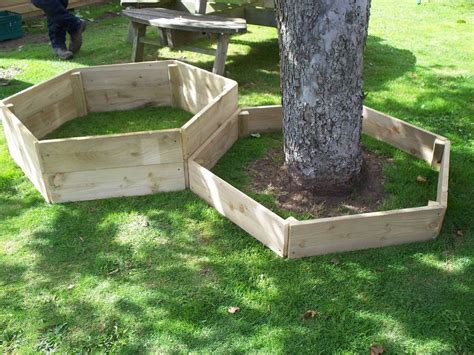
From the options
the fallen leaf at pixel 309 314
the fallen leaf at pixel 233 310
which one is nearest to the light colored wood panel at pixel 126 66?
the fallen leaf at pixel 233 310

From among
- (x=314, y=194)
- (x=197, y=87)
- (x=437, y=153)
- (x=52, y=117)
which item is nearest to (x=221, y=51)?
(x=197, y=87)

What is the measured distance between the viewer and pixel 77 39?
6.96 m

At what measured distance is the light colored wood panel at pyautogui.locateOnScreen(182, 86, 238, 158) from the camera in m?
3.73

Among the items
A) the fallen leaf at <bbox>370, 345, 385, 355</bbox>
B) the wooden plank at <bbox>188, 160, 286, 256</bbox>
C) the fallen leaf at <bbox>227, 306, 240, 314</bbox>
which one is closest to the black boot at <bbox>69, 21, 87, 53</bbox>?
the wooden plank at <bbox>188, 160, 286, 256</bbox>

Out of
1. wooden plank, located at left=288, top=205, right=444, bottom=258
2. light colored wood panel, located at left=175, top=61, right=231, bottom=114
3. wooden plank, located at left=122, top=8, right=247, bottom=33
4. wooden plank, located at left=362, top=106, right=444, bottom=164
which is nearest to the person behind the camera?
wooden plank, located at left=288, top=205, right=444, bottom=258

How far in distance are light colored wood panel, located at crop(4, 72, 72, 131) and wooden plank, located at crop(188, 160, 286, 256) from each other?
1.83m

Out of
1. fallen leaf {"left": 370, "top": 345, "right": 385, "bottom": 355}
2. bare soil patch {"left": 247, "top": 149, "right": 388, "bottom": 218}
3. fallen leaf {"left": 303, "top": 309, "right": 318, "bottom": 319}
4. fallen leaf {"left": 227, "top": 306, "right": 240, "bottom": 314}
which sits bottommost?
fallen leaf {"left": 370, "top": 345, "right": 385, "bottom": 355}

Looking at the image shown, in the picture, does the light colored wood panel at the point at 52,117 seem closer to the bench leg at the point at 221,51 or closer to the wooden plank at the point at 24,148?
the wooden plank at the point at 24,148

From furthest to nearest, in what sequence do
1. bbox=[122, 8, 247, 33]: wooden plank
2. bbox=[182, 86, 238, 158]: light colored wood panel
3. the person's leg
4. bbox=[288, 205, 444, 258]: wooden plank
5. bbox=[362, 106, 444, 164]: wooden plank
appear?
the person's leg, bbox=[122, 8, 247, 33]: wooden plank, bbox=[362, 106, 444, 164]: wooden plank, bbox=[182, 86, 238, 158]: light colored wood panel, bbox=[288, 205, 444, 258]: wooden plank

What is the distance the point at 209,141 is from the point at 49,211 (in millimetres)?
1434

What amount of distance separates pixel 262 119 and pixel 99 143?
70.2 inches

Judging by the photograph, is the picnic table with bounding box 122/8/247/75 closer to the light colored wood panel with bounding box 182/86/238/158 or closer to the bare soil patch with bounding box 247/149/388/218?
the light colored wood panel with bounding box 182/86/238/158

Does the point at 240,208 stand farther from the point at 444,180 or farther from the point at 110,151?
the point at 444,180

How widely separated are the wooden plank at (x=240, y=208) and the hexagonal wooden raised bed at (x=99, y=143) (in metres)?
0.19
